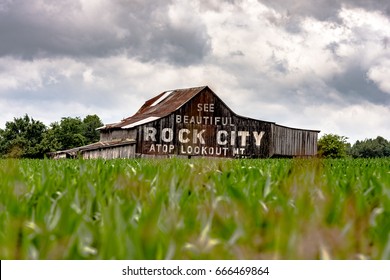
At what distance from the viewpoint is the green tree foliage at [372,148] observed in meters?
160

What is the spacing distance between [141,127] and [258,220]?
166 feet

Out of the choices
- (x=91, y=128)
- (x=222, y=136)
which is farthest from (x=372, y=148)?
(x=222, y=136)

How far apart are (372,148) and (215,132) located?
11878 cm

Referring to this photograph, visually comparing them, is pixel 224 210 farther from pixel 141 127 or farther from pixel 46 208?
pixel 141 127

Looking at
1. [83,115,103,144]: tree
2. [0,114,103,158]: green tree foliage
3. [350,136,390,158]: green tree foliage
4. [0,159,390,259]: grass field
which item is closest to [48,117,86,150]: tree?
[0,114,103,158]: green tree foliage

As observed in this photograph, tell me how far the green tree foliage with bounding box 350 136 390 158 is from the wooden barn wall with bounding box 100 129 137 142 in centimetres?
10762

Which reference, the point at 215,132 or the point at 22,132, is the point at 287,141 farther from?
the point at 22,132

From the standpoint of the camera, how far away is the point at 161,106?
59.2 metres

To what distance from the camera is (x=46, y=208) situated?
1793mm

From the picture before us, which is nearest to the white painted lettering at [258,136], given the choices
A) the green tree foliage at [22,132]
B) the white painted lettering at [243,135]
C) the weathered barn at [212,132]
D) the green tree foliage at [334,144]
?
the weathered barn at [212,132]

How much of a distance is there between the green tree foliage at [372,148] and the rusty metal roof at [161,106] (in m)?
102

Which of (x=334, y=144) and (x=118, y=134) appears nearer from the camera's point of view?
(x=118, y=134)

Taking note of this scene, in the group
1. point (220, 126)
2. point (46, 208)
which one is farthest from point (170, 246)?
point (220, 126)

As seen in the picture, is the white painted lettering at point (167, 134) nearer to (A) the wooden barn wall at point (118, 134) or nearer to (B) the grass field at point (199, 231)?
(A) the wooden barn wall at point (118, 134)
